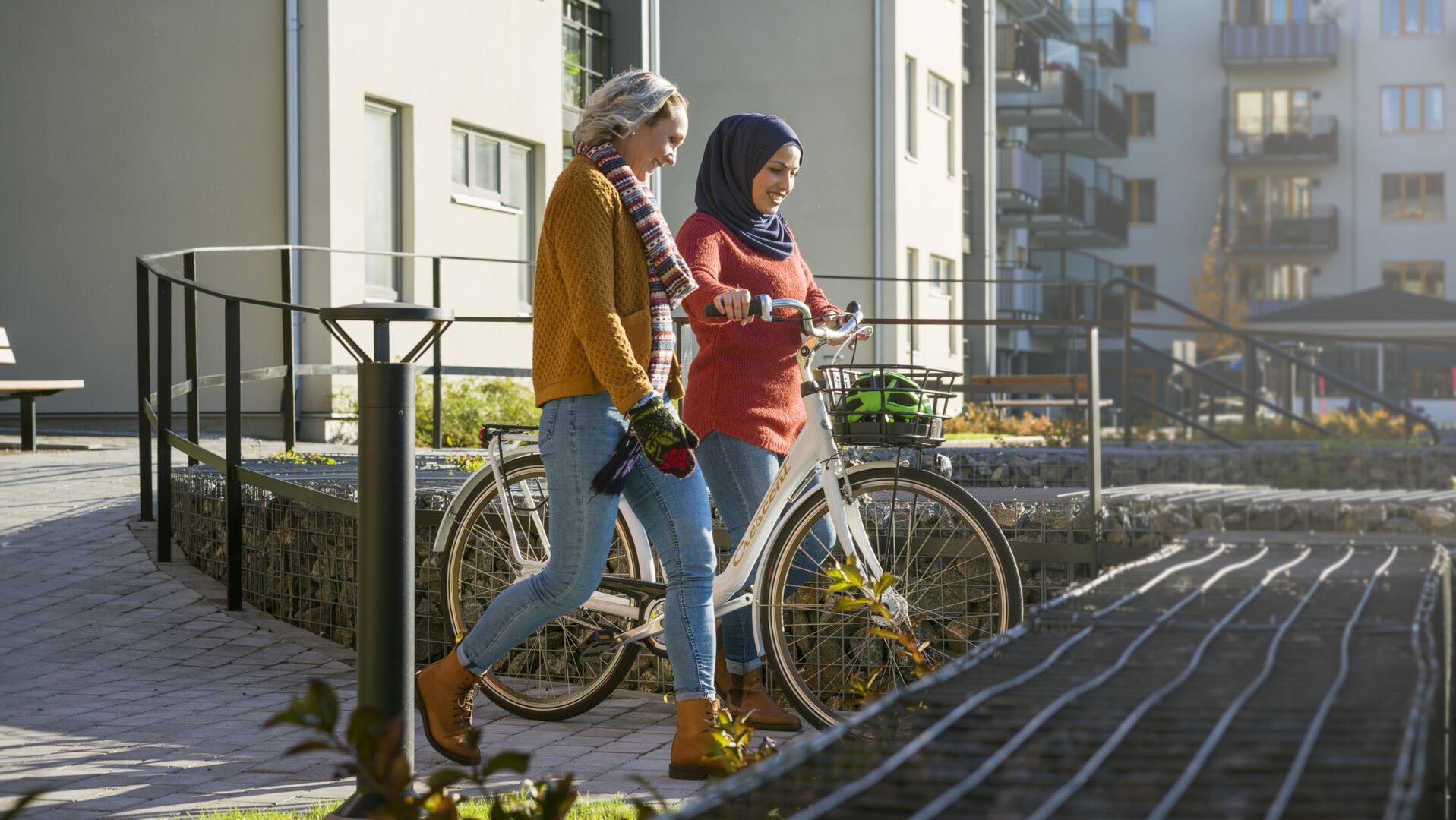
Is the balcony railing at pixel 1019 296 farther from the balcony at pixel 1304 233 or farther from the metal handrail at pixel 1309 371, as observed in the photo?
the metal handrail at pixel 1309 371

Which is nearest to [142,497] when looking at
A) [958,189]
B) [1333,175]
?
[958,189]

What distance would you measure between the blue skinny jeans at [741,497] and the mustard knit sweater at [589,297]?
684mm

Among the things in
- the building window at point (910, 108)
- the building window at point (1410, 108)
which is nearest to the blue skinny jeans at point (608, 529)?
the building window at point (910, 108)

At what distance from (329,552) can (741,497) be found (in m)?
2.42

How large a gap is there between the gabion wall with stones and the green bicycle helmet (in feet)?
4.04

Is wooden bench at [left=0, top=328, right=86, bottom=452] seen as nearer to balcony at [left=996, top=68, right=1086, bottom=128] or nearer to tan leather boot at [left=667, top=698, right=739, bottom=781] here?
tan leather boot at [left=667, top=698, right=739, bottom=781]

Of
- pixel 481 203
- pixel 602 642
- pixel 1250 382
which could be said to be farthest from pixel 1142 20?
pixel 602 642

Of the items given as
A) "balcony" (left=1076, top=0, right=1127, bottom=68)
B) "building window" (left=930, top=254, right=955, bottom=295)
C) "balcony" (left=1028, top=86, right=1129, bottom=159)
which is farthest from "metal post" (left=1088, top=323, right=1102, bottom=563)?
"balcony" (left=1076, top=0, right=1127, bottom=68)

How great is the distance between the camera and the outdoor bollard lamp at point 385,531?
368 centimetres

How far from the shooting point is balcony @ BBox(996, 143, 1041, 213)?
39875 millimetres

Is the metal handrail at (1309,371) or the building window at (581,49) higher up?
the building window at (581,49)

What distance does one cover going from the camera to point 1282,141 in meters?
59.2

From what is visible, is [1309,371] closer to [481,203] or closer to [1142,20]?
[481,203]

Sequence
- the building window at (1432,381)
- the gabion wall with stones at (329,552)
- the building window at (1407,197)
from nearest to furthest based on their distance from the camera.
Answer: the building window at (1432,381), the gabion wall with stones at (329,552), the building window at (1407,197)
